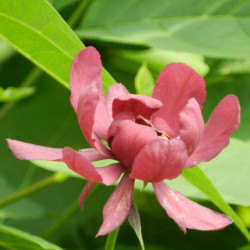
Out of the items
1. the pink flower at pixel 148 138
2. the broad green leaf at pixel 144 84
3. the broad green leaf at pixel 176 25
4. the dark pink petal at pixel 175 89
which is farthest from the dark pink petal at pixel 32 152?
the broad green leaf at pixel 176 25

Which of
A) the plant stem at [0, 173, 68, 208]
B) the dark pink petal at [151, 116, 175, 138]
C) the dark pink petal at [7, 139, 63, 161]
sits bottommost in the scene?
the plant stem at [0, 173, 68, 208]

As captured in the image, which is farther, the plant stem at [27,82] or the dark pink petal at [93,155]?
the plant stem at [27,82]

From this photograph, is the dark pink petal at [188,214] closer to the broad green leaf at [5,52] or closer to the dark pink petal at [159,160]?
the dark pink petal at [159,160]

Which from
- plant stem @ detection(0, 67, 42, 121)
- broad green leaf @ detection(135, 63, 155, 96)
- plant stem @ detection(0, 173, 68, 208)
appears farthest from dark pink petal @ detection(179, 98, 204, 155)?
plant stem @ detection(0, 67, 42, 121)

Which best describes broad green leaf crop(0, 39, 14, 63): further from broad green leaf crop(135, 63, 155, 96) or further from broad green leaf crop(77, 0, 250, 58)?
broad green leaf crop(135, 63, 155, 96)

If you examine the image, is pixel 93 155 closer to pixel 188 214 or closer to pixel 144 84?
pixel 188 214

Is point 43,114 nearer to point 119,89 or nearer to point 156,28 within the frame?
point 156,28

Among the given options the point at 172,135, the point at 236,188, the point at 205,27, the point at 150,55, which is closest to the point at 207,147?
the point at 172,135
